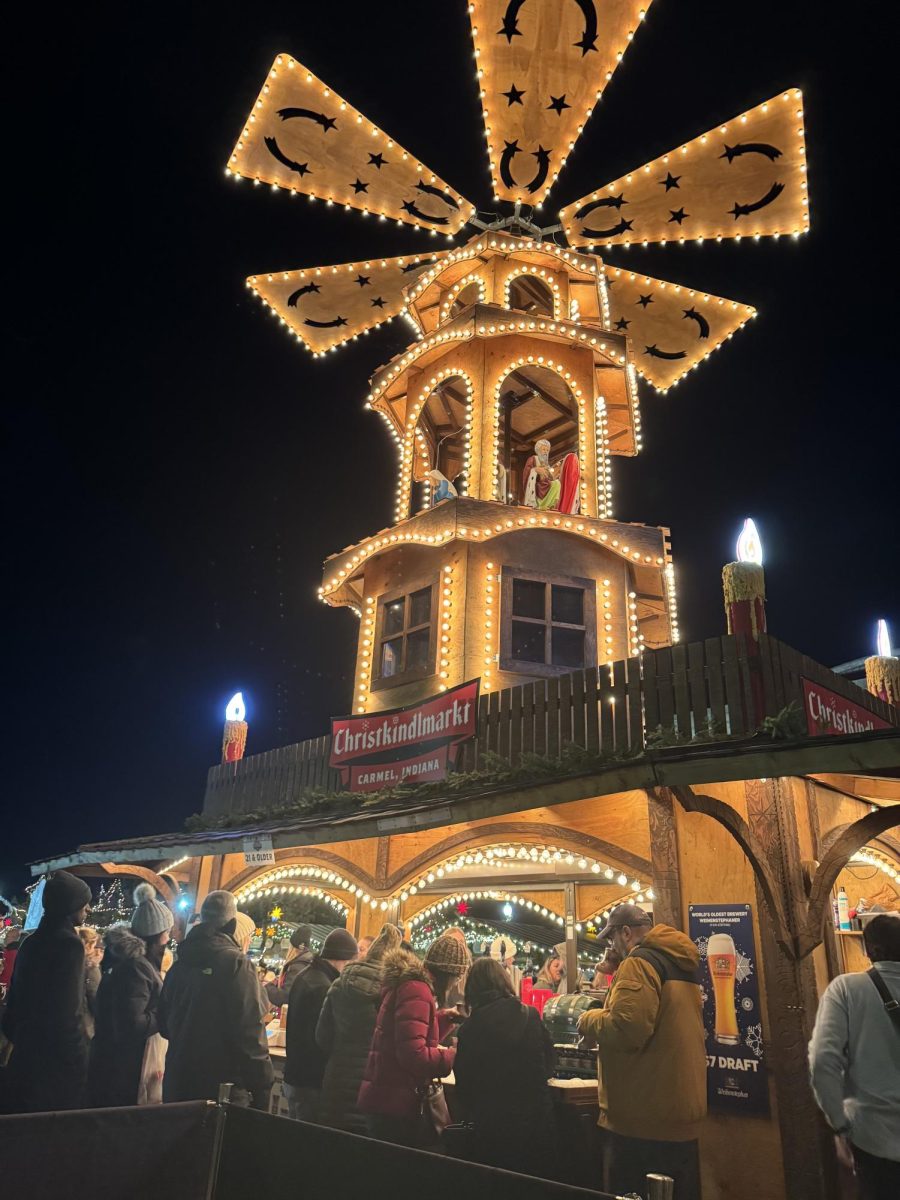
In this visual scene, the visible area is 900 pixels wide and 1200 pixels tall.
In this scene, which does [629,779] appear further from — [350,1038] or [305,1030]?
[305,1030]

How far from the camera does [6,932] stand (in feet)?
58.3

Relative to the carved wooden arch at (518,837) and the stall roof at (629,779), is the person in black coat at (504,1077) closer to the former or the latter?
the stall roof at (629,779)

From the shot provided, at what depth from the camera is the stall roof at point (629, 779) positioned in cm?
573

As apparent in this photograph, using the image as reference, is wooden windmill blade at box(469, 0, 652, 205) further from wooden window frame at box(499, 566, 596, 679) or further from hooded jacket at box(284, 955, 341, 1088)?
hooded jacket at box(284, 955, 341, 1088)

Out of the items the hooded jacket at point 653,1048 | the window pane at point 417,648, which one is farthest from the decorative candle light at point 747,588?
the window pane at point 417,648

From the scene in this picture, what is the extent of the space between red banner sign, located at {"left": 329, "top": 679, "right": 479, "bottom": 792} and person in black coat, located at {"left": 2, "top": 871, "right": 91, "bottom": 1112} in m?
4.96

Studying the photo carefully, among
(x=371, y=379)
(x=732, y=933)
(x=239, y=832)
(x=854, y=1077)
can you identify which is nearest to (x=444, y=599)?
(x=239, y=832)

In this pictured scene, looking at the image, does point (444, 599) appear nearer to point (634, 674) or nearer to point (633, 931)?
point (634, 674)

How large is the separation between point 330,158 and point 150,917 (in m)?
14.4

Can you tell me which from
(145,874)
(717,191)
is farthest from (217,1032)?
(717,191)

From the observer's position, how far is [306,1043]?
6.30 m

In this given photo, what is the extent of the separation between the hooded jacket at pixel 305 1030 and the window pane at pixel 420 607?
25.4ft

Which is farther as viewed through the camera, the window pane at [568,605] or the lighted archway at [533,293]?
the lighted archway at [533,293]

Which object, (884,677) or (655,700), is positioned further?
(884,677)
